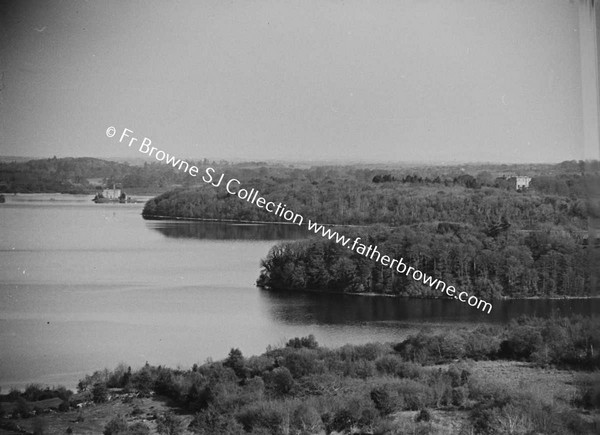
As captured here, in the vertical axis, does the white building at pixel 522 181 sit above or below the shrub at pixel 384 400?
above

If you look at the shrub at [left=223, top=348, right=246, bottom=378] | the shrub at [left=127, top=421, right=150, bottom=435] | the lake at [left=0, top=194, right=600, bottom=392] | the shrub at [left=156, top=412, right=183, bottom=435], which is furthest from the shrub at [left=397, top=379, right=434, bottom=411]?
the shrub at [left=127, top=421, right=150, bottom=435]

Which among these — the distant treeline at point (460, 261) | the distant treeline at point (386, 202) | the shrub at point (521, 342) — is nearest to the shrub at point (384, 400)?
the distant treeline at point (460, 261)

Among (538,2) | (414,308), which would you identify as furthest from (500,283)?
(538,2)

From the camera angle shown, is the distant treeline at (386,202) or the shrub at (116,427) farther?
the distant treeline at (386,202)

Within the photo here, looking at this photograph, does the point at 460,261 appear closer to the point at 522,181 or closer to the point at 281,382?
the point at 522,181

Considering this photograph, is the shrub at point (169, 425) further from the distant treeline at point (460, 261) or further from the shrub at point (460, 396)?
the shrub at point (460, 396)
